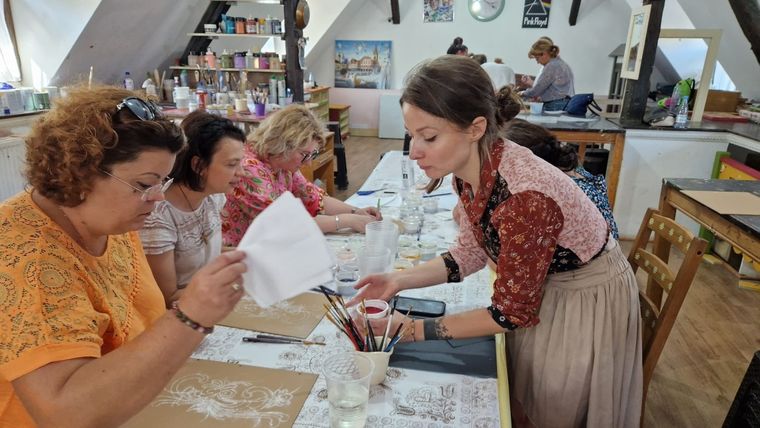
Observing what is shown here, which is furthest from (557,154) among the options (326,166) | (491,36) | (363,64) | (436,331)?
(363,64)

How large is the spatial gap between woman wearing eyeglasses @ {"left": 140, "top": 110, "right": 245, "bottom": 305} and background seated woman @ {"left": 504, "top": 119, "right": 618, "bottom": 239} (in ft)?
3.37

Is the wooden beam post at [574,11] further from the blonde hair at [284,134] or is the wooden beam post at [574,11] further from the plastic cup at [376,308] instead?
the plastic cup at [376,308]

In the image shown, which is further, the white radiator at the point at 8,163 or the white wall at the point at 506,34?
the white wall at the point at 506,34

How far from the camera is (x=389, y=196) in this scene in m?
2.51

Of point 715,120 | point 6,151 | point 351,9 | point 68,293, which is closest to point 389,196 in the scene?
point 68,293

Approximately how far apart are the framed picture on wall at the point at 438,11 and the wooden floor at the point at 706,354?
5.36m

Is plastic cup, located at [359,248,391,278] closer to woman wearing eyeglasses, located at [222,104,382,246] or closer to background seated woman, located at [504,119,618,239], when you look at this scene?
woman wearing eyeglasses, located at [222,104,382,246]

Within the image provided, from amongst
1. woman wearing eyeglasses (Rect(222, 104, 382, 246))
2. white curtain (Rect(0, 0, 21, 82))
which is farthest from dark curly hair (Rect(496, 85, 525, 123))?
white curtain (Rect(0, 0, 21, 82))

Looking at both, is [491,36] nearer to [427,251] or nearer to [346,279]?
[427,251]

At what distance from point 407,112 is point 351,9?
6857 millimetres

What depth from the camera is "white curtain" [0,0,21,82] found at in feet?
12.5

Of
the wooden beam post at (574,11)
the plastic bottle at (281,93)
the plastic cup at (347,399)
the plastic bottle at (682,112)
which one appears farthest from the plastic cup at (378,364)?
the wooden beam post at (574,11)

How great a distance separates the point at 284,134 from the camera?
2051 mm

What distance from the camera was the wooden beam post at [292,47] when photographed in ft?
14.6
